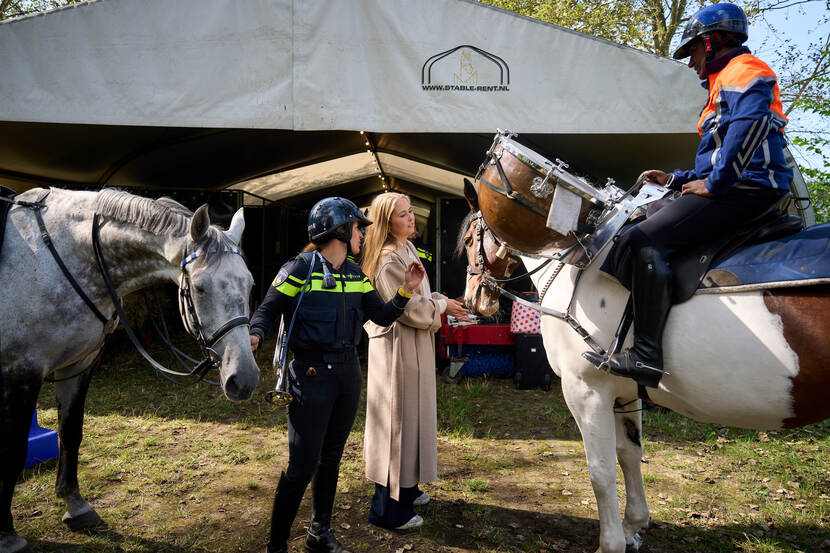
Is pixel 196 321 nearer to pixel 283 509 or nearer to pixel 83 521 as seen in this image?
pixel 283 509

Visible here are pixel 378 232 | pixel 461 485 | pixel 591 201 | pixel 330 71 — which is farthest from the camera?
pixel 330 71

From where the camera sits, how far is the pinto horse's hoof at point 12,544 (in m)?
2.75

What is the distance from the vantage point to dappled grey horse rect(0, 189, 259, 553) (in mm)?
2664

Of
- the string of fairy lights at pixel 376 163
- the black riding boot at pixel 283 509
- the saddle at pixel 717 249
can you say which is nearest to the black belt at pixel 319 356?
the black riding boot at pixel 283 509

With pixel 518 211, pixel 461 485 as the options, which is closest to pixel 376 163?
pixel 461 485

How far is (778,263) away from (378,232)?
2.21 metres

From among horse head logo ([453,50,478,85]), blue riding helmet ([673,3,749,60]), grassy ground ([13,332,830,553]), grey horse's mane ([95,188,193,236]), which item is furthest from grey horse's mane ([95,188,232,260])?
horse head logo ([453,50,478,85])

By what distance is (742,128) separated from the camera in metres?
2.20

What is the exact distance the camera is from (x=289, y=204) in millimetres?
13031

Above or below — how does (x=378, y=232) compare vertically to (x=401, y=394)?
above

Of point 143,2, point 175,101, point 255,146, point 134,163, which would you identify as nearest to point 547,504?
point 175,101

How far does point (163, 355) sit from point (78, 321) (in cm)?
642

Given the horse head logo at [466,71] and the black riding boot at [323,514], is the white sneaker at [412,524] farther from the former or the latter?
the horse head logo at [466,71]

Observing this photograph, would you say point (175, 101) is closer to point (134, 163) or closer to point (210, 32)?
point (210, 32)
